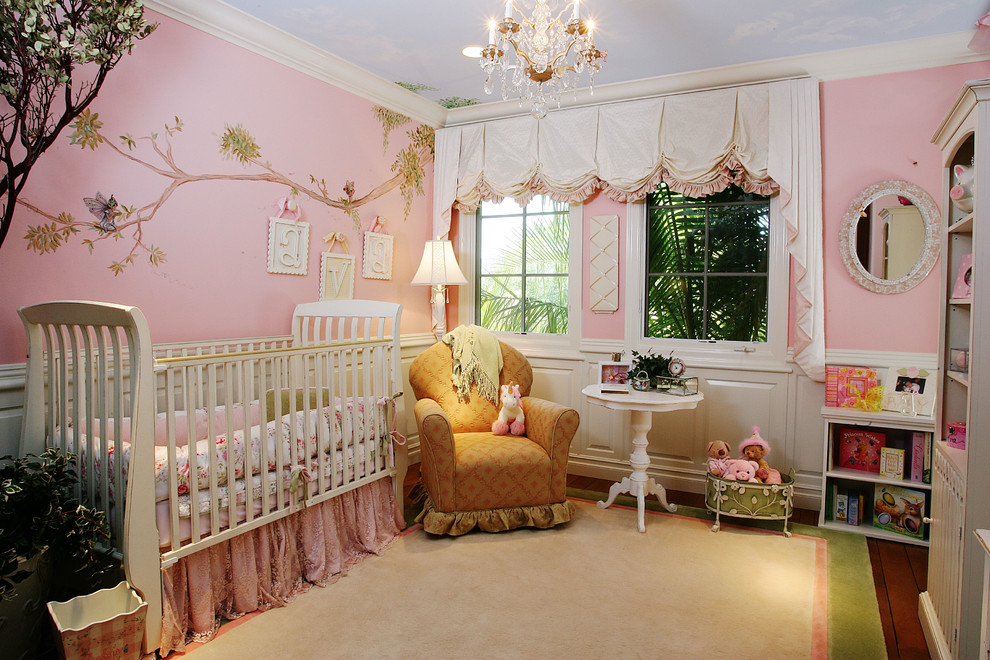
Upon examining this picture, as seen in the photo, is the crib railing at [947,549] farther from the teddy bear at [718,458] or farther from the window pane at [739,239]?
the window pane at [739,239]

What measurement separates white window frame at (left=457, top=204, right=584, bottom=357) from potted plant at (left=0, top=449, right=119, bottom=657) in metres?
2.74

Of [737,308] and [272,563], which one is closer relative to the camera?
[272,563]

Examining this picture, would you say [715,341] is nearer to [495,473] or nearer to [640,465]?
[640,465]

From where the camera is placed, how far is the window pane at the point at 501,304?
168 inches

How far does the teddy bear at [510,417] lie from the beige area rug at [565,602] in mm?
548

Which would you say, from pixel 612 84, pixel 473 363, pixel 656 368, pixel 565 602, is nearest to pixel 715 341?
pixel 656 368

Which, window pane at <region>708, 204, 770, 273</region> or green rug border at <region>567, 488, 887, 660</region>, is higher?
window pane at <region>708, 204, 770, 273</region>

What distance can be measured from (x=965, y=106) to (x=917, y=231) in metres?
1.55

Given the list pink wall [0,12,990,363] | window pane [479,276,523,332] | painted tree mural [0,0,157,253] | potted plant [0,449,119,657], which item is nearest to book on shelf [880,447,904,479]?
pink wall [0,12,990,363]

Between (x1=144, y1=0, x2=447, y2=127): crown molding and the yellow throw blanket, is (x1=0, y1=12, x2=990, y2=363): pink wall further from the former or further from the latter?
the yellow throw blanket

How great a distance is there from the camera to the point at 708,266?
3.65 meters

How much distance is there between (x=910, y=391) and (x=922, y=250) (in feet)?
2.32

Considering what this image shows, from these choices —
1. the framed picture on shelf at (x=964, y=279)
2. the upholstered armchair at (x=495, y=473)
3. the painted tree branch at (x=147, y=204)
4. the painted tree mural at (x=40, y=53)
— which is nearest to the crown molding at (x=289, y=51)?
the painted tree branch at (x=147, y=204)

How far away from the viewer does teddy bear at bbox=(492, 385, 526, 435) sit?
129 inches
